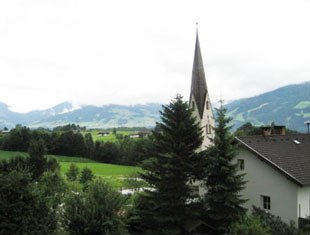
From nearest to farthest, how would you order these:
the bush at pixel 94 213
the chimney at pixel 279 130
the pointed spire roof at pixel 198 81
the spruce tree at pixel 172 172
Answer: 1. the bush at pixel 94 213
2. the spruce tree at pixel 172 172
3. the chimney at pixel 279 130
4. the pointed spire roof at pixel 198 81

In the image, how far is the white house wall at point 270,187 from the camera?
96.6 feet

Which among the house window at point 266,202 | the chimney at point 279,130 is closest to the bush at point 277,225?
the house window at point 266,202

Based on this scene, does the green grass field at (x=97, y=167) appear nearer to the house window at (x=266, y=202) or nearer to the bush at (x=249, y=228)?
the house window at (x=266, y=202)

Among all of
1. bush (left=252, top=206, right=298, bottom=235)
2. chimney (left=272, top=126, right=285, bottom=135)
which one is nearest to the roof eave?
bush (left=252, top=206, right=298, bottom=235)

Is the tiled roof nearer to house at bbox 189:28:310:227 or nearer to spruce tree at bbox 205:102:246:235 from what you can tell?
house at bbox 189:28:310:227

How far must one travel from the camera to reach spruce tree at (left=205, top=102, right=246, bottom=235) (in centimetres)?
2747

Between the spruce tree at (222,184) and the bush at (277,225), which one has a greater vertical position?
the spruce tree at (222,184)

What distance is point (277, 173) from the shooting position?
99.5 feet

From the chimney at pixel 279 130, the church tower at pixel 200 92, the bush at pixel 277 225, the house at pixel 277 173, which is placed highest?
the church tower at pixel 200 92

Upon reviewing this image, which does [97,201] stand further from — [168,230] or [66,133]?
[66,133]

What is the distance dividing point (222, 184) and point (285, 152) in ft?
23.9

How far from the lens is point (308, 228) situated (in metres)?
28.2

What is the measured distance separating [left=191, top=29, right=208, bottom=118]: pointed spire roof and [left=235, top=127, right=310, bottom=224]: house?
21917 mm

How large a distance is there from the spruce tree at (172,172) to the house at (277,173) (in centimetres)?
473
